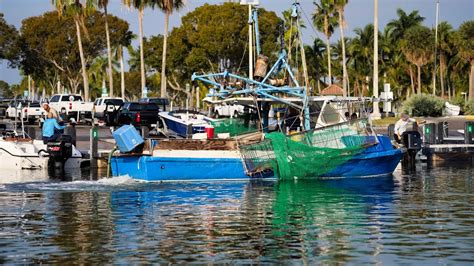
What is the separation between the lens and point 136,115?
184ft

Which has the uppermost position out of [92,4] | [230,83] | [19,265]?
[92,4]

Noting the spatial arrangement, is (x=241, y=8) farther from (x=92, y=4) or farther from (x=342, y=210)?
(x=342, y=210)

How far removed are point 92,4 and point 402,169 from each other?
5655 cm

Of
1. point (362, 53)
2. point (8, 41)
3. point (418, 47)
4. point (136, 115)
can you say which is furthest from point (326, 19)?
point (136, 115)

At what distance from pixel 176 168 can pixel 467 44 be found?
3262 inches

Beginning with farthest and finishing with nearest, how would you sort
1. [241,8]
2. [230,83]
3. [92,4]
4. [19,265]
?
1. [241,8]
2. [92,4]
3. [230,83]
4. [19,265]

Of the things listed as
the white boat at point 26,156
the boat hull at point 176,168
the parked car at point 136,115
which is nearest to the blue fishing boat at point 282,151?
the boat hull at point 176,168

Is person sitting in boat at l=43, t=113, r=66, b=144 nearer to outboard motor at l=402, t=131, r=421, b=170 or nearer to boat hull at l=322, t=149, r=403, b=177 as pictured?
boat hull at l=322, t=149, r=403, b=177

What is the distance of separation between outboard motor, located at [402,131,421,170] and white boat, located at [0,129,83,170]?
1182 cm

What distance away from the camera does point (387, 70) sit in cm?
12938

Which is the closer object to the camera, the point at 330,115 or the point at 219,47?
the point at 330,115

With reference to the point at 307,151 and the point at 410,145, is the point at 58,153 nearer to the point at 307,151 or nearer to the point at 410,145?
the point at 307,151

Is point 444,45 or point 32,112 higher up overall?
point 444,45

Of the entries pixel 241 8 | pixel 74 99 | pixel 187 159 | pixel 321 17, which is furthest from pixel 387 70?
pixel 187 159
